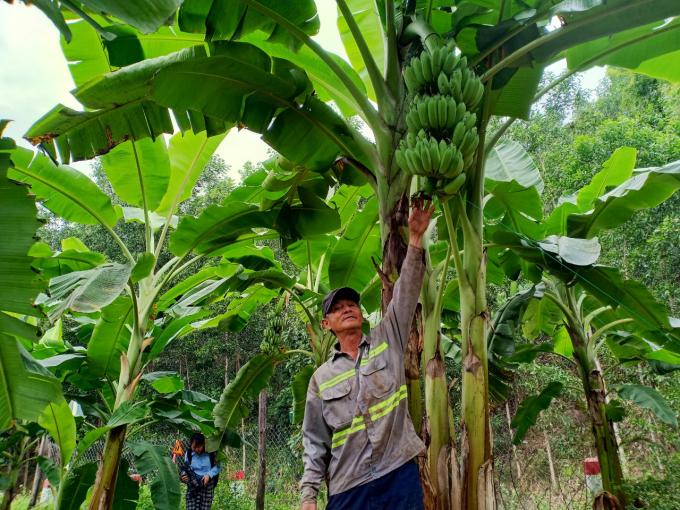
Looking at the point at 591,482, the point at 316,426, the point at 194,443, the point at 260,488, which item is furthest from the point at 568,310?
the point at 260,488

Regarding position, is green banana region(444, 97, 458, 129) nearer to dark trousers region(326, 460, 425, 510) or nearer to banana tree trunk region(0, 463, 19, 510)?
dark trousers region(326, 460, 425, 510)

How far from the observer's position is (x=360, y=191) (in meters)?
4.05

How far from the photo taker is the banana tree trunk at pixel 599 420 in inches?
143

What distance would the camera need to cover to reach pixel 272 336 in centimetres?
472

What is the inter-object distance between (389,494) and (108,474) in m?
2.57

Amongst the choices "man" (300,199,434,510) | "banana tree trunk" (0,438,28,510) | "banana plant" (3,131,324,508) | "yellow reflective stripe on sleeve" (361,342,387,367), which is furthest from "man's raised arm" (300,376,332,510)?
"banana tree trunk" (0,438,28,510)

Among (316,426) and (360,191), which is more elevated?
(360,191)

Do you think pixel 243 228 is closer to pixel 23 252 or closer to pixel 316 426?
pixel 23 252

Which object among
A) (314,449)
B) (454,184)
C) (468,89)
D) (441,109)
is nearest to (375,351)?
(314,449)

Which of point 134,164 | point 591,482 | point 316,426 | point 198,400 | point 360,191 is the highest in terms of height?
point 360,191

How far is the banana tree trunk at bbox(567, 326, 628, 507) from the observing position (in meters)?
3.62

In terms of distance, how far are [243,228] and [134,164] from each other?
3.19 feet

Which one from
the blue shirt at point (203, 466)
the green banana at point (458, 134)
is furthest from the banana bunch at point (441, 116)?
the blue shirt at point (203, 466)

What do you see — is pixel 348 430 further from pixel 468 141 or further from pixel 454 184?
pixel 468 141
